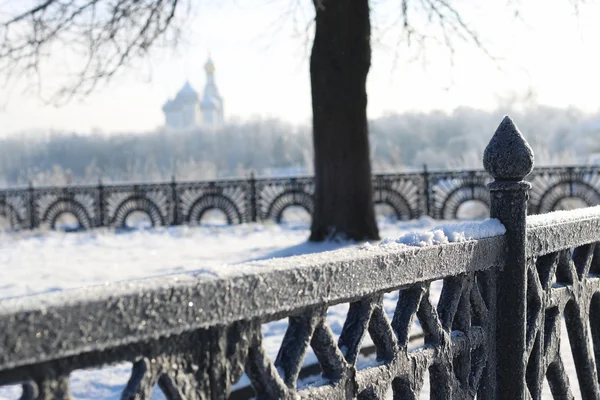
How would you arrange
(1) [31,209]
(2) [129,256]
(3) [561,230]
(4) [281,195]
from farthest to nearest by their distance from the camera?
1. (1) [31,209]
2. (4) [281,195]
3. (2) [129,256]
4. (3) [561,230]

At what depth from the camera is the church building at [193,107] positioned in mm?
111375

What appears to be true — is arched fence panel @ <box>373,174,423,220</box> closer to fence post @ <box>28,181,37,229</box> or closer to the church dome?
fence post @ <box>28,181,37,229</box>

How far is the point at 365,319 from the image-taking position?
1.80 meters

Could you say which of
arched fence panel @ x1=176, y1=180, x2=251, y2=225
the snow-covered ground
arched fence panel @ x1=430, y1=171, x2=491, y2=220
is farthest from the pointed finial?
arched fence panel @ x1=176, y1=180, x2=251, y2=225

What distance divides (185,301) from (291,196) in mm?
15421

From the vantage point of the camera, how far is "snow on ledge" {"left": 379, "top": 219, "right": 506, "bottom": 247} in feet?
6.64

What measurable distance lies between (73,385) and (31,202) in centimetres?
1586

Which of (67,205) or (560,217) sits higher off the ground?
(560,217)

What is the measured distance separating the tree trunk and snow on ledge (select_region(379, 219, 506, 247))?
23.1 ft

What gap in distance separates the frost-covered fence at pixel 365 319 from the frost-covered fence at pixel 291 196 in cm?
1325

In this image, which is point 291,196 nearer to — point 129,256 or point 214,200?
point 214,200

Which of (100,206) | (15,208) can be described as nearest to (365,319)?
(100,206)

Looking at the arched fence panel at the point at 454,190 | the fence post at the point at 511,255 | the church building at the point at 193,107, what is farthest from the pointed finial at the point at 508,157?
the church building at the point at 193,107

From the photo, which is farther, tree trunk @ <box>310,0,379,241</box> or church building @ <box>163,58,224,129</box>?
church building @ <box>163,58,224,129</box>
